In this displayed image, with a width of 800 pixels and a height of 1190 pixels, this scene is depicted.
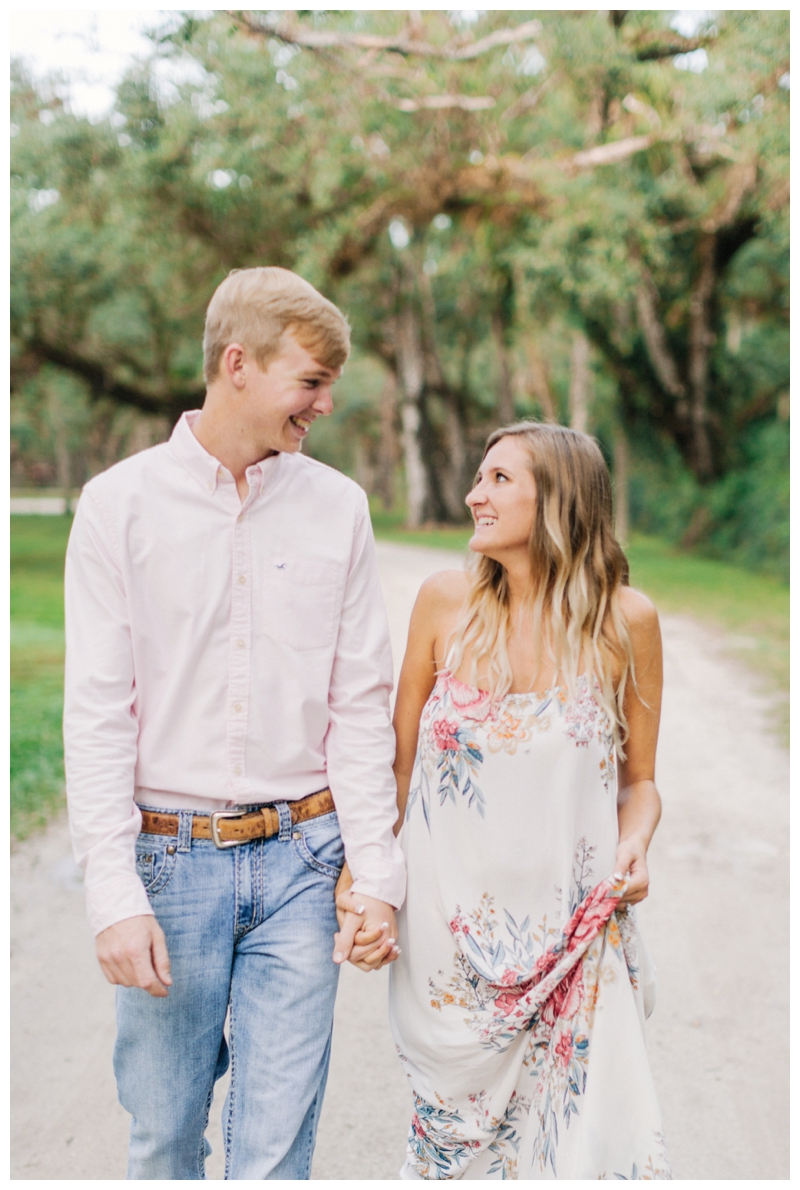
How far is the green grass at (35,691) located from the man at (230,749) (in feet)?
13.6

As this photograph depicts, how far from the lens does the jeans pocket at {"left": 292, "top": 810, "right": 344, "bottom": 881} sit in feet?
7.36

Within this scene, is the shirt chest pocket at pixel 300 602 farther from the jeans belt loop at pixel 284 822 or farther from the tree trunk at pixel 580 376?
the tree trunk at pixel 580 376

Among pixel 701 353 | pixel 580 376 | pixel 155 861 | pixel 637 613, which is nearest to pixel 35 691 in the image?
pixel 155 861

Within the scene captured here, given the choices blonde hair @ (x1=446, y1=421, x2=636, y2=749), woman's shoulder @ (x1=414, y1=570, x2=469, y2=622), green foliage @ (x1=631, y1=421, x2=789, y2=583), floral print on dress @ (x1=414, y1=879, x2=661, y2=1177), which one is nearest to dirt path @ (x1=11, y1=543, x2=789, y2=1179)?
floral print on dress @ (x1=414, y1=879, x2=661, y2=1177)

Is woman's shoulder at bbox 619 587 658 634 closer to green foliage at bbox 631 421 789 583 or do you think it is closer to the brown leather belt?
the brown leather belt

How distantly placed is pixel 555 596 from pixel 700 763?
5.21m

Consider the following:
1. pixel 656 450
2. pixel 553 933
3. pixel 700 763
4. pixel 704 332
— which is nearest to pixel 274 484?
pixel 553 933

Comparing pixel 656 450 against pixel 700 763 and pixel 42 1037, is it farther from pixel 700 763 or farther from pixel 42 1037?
pixel 42 1037

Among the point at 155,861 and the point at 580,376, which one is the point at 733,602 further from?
the point at 155,861

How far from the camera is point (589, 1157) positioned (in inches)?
85.9

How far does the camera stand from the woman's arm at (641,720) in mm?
2473

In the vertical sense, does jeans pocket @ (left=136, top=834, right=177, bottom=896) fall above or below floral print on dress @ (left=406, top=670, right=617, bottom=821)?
below

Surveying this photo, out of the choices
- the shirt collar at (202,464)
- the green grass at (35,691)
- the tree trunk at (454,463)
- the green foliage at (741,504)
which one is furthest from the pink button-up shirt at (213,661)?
the tree trunk at (454,463)

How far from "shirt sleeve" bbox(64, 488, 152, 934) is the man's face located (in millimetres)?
393
